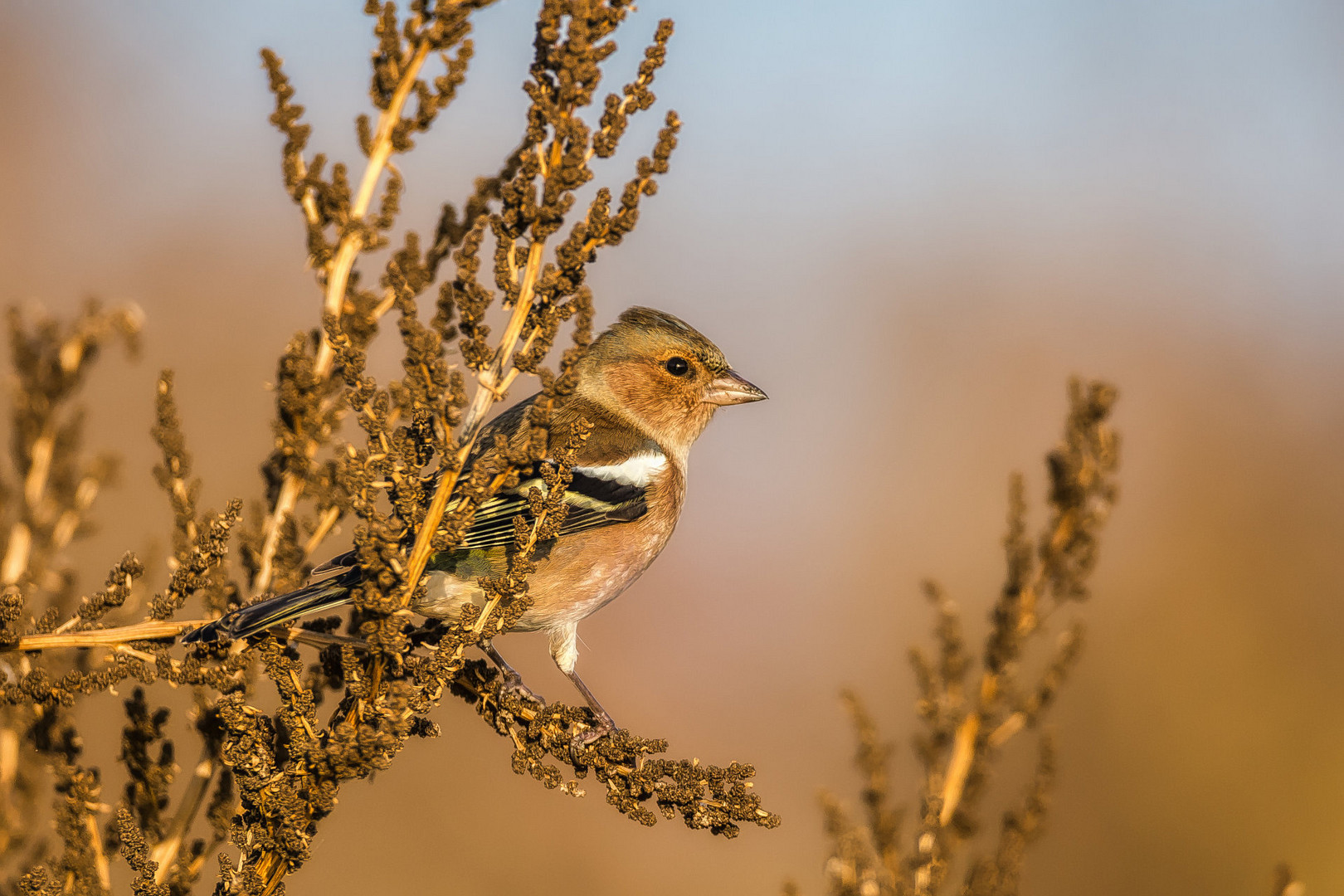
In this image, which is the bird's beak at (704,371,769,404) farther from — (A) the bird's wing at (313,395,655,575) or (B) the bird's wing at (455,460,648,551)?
(B) the bird's wing at (455,460,648,551)

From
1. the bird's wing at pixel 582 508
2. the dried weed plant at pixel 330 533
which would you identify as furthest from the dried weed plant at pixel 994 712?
the bird's wing at pixel 582 508

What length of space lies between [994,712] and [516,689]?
1.60 meters

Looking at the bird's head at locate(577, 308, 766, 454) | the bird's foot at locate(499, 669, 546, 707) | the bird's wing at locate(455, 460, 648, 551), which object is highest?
the bird's head at locate(577, 308, 766, 454)

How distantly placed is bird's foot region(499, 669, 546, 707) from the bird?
11 millimetres

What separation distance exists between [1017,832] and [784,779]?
6.01 meters

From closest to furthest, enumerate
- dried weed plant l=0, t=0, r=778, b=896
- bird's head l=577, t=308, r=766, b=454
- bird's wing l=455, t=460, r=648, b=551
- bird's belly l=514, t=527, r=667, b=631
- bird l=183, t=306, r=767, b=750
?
dried weed plant l=0, t=0, r=778, b=896 → bird l=183, t=306, r=767, b=750 → bird's wing l=455, t=460, r=648, b=551 → bird's belly l=514, t=527, r=667, b=631 → bird's head l=577, t=308, r=766, b=454

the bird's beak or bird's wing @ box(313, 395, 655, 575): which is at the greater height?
the bird's beak

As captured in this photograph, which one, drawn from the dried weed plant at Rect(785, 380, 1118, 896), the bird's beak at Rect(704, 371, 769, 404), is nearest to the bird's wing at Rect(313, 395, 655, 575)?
the bird's beak at Rect(704, 371, 769, 404)

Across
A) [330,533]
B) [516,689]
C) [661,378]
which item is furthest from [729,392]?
[330,533]

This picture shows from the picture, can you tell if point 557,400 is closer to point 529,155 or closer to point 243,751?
point 529,155

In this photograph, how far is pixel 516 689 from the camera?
3168 millimetres

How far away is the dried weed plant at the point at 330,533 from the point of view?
2.00m

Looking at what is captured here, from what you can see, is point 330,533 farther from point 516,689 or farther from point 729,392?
point 729,392

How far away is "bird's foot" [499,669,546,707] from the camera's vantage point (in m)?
2.78
